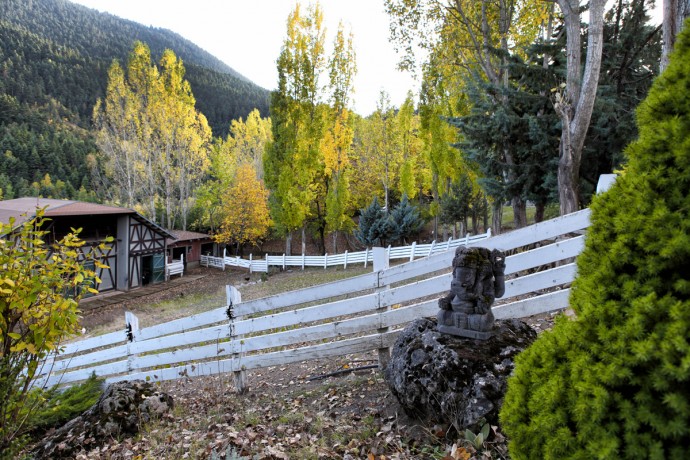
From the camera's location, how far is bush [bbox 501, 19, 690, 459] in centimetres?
135

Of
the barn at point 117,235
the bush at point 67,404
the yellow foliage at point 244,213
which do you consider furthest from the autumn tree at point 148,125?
the bush at point 67,404

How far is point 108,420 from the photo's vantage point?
4324 mm

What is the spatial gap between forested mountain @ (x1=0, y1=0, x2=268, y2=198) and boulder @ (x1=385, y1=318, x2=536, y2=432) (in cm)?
4910

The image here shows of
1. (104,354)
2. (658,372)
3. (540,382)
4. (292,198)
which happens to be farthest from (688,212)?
(292,198)

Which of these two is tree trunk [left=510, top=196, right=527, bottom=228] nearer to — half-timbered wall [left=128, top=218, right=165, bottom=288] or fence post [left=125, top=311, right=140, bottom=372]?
fence post [left=125, top=311, right=140, bottom=372]

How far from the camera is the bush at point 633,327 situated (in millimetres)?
1349

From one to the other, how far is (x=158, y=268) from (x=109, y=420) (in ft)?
68.9

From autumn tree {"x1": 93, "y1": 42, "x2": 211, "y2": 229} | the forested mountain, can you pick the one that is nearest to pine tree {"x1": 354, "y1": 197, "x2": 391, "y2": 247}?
autumn tree {"x1": 93, "y1": 42, "x2": 211, "y2": 229}

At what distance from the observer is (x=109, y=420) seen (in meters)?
4.32

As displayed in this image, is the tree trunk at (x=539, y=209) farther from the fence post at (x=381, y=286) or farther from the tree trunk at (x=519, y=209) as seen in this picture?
the fence post at (x=381, y=286)

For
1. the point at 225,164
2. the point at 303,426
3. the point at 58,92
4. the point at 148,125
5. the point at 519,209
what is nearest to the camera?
the point at 303,426

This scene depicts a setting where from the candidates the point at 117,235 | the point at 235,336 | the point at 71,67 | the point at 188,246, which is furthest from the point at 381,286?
the point at 71,67

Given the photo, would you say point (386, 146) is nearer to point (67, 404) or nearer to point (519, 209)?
point (519, 209)

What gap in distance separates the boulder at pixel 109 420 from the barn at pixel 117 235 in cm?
1452
